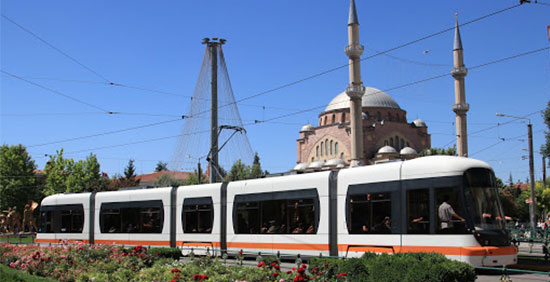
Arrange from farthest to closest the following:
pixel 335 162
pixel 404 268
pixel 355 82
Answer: pixel 335 162, pixel 355 82, pixel 404 268

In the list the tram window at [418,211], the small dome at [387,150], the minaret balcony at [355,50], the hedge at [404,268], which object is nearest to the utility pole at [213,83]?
the minaret balcony at [355,50]

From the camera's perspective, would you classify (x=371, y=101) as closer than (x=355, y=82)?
No

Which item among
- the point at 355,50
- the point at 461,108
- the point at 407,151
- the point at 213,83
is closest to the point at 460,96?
the point at 461,108

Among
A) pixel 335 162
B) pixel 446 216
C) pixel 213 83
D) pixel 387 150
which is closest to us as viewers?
pixel 446 216

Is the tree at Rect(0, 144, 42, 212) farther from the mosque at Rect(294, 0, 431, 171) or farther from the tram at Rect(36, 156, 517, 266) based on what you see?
the tram at Rect(36, 156, 517, 266)

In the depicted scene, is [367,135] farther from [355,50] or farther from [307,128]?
[355,50]

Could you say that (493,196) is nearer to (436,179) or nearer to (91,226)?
(436,179)

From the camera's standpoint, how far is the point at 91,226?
22734 mm

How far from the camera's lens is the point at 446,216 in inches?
483

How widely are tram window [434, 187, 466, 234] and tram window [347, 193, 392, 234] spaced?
1.31 meters

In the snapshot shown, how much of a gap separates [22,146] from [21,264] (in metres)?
51.8

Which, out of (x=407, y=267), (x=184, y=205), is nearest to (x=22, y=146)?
(x=184, y=205)

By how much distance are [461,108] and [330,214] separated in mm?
40124

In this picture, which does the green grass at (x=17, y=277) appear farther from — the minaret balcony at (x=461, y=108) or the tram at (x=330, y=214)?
the minaret balcony at (x=461, y=108)
